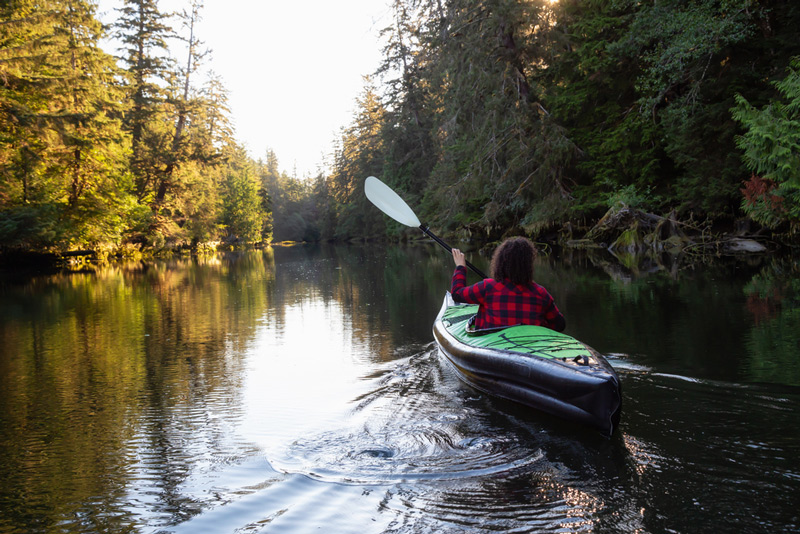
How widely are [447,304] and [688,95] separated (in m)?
11.7

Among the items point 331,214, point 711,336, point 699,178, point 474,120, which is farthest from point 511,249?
point 331,214

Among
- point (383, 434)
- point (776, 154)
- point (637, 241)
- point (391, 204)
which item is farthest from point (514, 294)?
point (637, 241)

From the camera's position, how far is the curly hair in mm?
4453

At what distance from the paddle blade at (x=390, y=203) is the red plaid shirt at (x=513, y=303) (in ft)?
9.70

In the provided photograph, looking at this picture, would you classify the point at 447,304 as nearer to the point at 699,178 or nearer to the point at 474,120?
the point at 699,178

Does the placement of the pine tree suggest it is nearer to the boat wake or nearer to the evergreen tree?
the evergreen tree

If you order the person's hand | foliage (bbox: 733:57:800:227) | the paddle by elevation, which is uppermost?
foliage (bbox: 733:57:800:227)

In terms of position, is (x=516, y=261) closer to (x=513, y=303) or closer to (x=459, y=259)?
(x=513, y=303)

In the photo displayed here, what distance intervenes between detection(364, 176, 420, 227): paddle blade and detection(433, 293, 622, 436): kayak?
3.00m

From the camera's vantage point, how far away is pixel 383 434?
12.2ft

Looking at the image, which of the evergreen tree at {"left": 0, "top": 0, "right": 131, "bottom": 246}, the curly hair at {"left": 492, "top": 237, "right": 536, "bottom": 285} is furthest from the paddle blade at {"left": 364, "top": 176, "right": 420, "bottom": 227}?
the evergreen tree at {"left": 0, "top": 0, "right": 131, "bottom": 246}

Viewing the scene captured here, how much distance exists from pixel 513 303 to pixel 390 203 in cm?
371

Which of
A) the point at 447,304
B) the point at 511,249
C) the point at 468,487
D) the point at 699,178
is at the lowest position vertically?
the point at 468,487

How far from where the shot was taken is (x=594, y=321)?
23.1 feet
